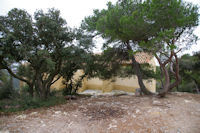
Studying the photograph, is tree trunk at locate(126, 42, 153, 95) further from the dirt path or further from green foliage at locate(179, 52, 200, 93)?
green foliage at locate(179, 52, 200, 93)

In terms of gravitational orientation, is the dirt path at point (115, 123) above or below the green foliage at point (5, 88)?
below

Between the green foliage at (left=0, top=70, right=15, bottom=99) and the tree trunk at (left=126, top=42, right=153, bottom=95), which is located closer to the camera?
the tree trunk at (left=126, top=42, right=153, bottom=95)

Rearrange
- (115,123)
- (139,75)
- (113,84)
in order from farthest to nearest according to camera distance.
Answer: (113,84)
(139,75)
(115,123)

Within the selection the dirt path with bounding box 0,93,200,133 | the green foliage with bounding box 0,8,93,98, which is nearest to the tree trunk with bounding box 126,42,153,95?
the green foliage with bounding box 0,8,93,98

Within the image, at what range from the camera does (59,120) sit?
2936 mm

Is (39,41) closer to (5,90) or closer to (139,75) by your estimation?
(139,75)

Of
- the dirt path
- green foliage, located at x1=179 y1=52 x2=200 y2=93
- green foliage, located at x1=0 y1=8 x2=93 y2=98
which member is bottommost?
the dirt path

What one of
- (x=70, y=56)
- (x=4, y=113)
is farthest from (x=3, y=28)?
(x=4, y=113)

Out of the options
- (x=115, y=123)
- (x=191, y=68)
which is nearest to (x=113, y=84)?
(x=191, y=68)

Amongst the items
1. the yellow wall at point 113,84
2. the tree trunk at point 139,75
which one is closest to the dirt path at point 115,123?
the tree trunk at point 139,75

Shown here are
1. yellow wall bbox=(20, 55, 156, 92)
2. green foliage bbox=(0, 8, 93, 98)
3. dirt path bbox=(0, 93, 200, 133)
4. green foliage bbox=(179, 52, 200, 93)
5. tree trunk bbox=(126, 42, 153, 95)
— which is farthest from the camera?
yellow wall bbox=(20, 55, 156, 92)

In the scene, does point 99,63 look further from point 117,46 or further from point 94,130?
point 94,130

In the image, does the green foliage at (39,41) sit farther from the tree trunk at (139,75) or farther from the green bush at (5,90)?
the green bush at (5,90)

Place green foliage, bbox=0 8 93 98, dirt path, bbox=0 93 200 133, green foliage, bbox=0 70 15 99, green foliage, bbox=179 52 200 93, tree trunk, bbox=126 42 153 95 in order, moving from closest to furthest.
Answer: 1. dirt path, bbox=0 93 200 133
2. green foliage, bbox=0 8 93 98
3. tree trunk, bbox=126 42 153 95
4. green foliage, bbox=0 70 15 99
5. green foliage, bbox=179 52 200 93
